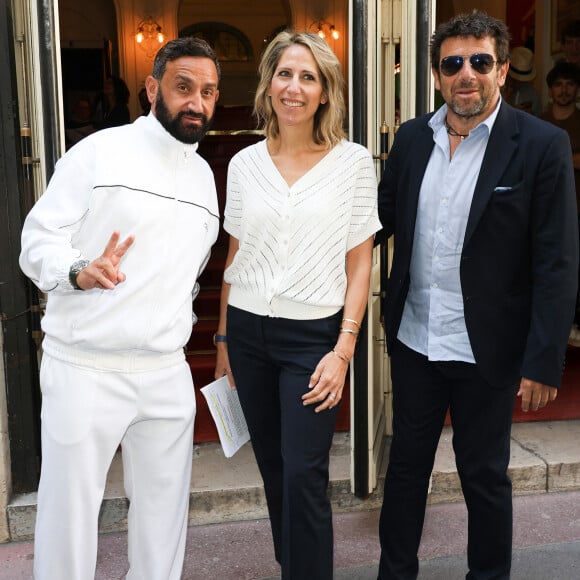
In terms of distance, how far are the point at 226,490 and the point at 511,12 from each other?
8.01m

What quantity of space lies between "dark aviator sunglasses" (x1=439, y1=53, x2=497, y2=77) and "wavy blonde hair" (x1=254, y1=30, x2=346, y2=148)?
36 centimetres

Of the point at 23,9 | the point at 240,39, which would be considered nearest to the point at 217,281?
the point at 23,9

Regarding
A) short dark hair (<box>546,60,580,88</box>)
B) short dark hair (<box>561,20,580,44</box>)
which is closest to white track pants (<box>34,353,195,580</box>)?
short dark hair (<box>546,60,580,88</box>)

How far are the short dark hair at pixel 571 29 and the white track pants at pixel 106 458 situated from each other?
6.68 m

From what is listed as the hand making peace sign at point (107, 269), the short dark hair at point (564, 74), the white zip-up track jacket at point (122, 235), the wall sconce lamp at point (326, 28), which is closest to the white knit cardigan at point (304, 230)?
the white zip-up track jacket at point (122, 235)

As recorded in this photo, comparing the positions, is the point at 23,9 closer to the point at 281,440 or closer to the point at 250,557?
the point at 281,440

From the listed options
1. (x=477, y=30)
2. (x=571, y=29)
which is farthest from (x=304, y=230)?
(x=571, y=29)

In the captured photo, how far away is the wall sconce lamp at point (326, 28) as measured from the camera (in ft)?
43.2

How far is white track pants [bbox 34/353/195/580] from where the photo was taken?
7.19 ft

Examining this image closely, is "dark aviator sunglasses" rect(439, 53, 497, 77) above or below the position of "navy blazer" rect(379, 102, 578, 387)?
above

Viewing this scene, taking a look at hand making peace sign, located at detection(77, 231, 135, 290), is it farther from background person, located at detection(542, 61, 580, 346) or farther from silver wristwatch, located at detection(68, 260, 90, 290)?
background person, located at detection(542, 61, 580, 346)

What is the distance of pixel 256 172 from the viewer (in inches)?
99.5

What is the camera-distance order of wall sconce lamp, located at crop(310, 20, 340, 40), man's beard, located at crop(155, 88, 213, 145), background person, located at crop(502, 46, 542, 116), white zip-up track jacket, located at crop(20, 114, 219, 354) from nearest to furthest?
white zip-up track jacket, located at crop(20, 114, 219, 354) → man's beard, located at crop(155, 88, 213, 145) → background person, located at crop(502, 46, 542, 116) → wall sconce lamp, located at crop(310, 20, 340, 40)

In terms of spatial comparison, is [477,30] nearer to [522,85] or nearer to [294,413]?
[294,413]
